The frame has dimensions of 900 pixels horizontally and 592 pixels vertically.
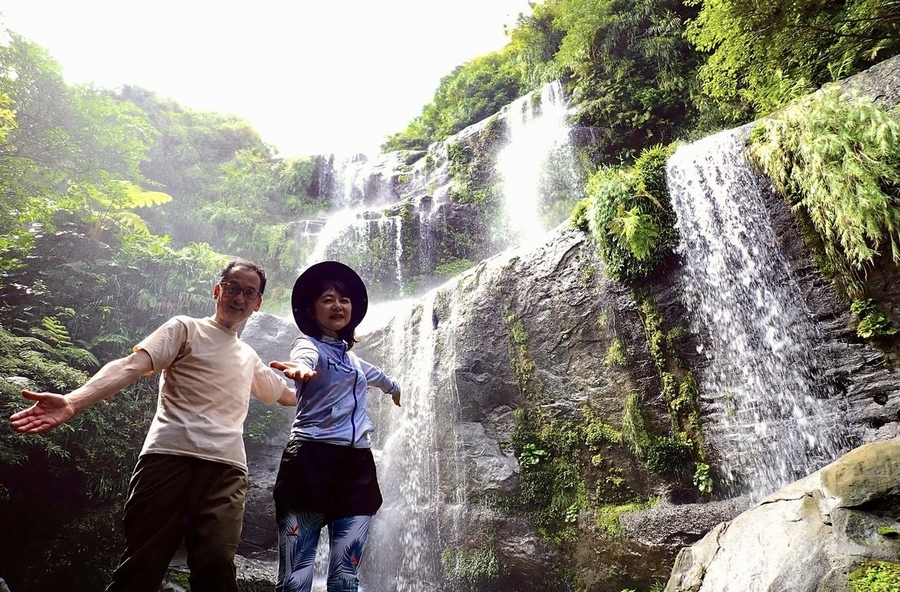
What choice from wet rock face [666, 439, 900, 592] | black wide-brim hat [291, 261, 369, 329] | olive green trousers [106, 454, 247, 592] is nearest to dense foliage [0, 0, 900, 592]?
wet rock face [666, 439, 900, 592]

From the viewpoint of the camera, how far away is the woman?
76.9 inches

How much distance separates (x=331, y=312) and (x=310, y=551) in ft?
3.54

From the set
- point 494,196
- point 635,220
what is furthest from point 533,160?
point 635,220

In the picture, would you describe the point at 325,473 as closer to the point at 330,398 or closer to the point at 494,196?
the point at 330,398

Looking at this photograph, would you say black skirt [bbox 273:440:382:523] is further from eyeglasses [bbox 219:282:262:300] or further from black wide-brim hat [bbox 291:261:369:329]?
eyeglasses [bbox 219:282:262:300]

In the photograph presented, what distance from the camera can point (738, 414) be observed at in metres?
5.23

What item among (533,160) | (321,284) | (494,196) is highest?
(533,160)

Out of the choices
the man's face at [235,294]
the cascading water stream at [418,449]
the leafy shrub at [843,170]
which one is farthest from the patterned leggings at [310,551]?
the leafy shrub at [843,170]

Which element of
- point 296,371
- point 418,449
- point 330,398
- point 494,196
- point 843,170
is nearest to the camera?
point 296,371

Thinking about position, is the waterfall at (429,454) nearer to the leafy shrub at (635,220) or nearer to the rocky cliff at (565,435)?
the rocky cliff at (565,435)

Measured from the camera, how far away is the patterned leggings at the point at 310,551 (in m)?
1.92

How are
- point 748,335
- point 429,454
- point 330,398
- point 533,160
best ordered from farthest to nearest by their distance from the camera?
point 533,160 → point 429,454 → point 748,335 → point 330,398

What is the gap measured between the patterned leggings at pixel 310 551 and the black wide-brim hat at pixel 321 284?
0.94 m

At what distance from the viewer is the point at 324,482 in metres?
2.02
